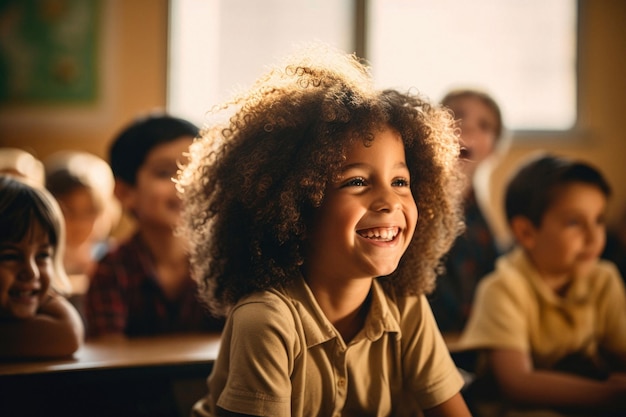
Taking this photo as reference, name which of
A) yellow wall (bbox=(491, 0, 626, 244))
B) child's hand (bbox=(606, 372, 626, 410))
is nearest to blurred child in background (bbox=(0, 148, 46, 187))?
child's hand (bbox=(606, 372, 626, 410))

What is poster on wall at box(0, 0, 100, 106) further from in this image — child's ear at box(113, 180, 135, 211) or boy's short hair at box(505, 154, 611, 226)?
boy's short hair at box(505, 154, 611, 226)

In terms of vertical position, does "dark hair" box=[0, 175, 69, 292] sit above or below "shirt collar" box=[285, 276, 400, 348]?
above

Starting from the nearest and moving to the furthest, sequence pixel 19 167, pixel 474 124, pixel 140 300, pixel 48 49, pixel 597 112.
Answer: pixel 140 300 < pixel 19 167 < pixel 474 124 < pixel 48 49 < pixel 597 112

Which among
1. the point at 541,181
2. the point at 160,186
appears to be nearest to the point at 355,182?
the point at 541,181

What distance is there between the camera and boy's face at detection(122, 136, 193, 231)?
1.69 meters

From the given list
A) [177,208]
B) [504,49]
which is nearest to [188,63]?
[504,49]

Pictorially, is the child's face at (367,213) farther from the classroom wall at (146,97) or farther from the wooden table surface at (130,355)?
the classroom wall at (146,97)

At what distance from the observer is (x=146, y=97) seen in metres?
3.77

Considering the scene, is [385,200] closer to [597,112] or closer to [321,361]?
[321,361]

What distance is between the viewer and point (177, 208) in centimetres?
169

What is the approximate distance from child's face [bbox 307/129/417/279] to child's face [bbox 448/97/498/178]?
1046 millimetres

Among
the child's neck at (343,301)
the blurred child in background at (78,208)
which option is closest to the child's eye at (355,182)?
the child's neck at (343,301)

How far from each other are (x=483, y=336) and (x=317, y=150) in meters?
0.65

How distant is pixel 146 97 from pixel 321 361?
3036mm
